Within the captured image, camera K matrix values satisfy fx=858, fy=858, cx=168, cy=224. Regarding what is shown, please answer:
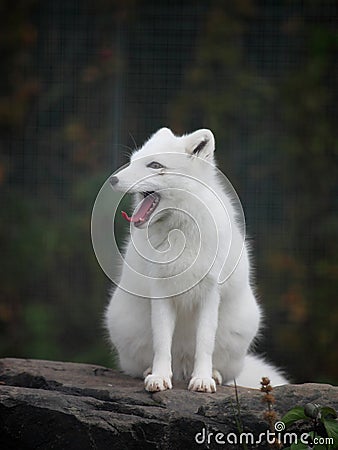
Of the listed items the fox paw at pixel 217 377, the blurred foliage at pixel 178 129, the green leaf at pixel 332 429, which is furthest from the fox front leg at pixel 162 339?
the blurred foliage at pixel 178 129

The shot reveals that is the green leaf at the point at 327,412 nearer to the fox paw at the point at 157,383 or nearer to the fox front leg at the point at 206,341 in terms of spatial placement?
the fox front leg at the point at 206,341

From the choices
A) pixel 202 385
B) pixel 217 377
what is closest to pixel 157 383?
pixel 202 385

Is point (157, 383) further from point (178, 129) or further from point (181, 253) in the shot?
point (178, 129)

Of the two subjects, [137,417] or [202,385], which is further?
[202,385]

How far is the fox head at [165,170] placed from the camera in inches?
95.0

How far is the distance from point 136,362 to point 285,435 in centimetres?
69

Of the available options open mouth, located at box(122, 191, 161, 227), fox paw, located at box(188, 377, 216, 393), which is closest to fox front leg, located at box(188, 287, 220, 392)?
fox paw, located at box(188, 377, 216, 393)

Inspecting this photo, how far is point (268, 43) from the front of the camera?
4207mm

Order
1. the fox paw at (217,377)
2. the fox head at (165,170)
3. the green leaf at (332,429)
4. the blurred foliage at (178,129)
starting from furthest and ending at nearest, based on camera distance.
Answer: the blurred foliage at (178,129) < the fox paw at (217,377) < the fox head at (165,170) < the green leaf at (332,429)

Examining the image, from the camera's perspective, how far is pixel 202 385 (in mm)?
2445

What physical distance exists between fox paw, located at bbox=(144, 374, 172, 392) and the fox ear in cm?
66

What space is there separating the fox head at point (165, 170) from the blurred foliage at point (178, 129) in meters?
1.62

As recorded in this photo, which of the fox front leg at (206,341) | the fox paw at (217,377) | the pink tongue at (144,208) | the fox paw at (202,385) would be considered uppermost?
the pink tongue at (144,208)

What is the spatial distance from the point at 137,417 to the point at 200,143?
80 centimetres
